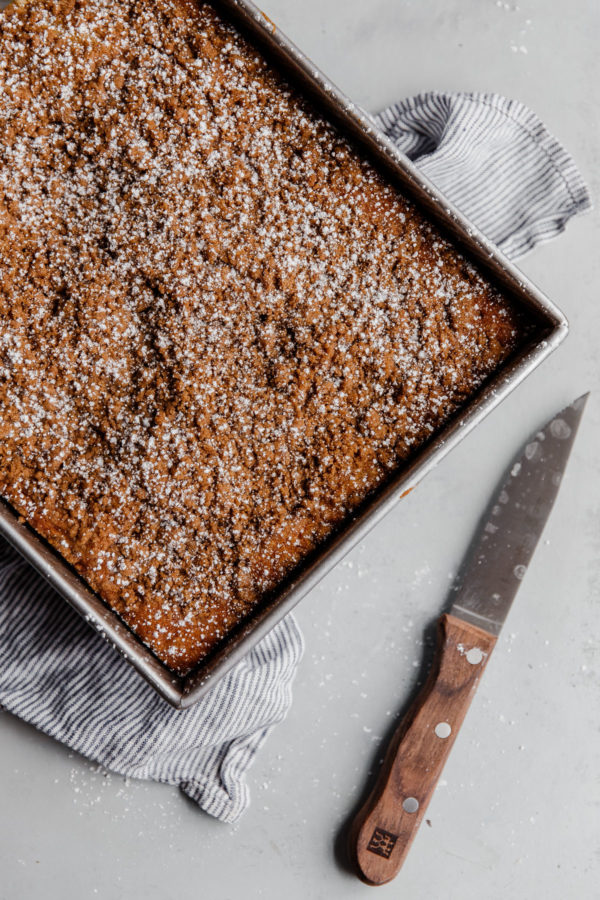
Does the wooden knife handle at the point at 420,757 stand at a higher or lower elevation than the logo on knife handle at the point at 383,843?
higher

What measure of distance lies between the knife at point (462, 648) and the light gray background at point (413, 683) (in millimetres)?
43

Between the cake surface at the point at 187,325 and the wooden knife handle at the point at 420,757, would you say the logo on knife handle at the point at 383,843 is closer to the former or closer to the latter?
the wooden knife handle at the point at 420,757

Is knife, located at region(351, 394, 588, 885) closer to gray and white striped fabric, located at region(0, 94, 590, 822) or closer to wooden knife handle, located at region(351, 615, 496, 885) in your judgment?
wooden knife handle, located at region(351, 615, 496, 885)

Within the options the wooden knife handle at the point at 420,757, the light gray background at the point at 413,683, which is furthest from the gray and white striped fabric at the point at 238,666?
the wooden knife handle at the point at 420,757

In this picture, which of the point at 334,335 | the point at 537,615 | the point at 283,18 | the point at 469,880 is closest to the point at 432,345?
the point at 334,335

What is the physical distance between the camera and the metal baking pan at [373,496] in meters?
1.00

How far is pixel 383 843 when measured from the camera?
4.33ft

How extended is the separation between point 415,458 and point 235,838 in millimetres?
804

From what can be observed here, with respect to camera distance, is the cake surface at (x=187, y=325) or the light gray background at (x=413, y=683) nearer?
the cake surface at (x=187, y=325)

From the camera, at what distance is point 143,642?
1043 millimetres

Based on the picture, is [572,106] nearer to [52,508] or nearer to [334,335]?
[334,335]

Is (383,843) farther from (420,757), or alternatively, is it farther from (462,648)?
(462,648)

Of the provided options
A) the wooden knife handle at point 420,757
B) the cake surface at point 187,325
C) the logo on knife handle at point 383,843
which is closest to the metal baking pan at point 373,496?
the cake surface at point 187,325

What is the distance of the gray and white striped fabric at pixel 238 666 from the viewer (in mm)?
1265
